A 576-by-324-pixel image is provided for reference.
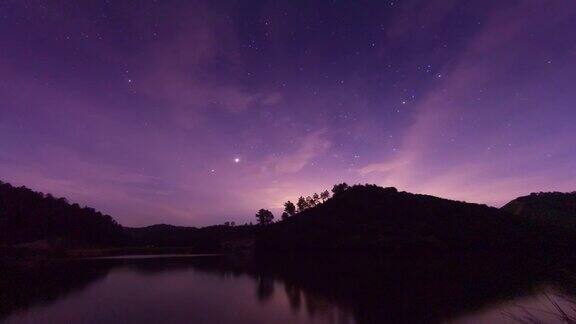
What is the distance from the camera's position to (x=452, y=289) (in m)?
41.6

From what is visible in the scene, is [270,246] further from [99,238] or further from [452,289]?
[452,289]

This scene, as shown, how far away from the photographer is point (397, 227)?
128 m

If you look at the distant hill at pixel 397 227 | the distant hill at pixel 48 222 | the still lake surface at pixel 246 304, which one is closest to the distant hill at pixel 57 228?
the distant hill at pixel 48 222

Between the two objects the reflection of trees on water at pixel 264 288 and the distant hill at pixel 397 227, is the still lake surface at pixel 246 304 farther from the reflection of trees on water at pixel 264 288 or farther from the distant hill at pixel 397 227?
the distant hill at pixel 397 227

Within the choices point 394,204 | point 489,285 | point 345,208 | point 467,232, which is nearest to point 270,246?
point 345,208

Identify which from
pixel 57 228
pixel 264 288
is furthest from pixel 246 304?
pixel 57 228

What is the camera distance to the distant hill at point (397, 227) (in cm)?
11575

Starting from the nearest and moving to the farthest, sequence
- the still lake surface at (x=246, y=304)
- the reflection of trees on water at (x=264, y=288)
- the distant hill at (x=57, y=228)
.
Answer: the still lake surface at (x=246, y=304)
the reflection of trees on water at (x=264, y=288)
the distant hill at (x=57, y=228)

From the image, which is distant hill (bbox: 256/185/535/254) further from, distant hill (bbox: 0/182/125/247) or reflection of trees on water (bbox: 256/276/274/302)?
distant hill (bbox: 0/182/125/247)

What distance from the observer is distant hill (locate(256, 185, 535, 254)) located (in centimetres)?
11575

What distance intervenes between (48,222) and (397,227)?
138896 millimetres

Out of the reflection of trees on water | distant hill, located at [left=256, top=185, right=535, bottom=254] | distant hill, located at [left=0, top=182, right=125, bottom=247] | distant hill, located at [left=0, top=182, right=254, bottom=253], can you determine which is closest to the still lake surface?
the reflection of trees on water

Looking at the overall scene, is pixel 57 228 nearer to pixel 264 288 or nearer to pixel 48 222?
pixel 48 222

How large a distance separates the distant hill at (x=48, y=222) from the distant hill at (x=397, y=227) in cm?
7620
